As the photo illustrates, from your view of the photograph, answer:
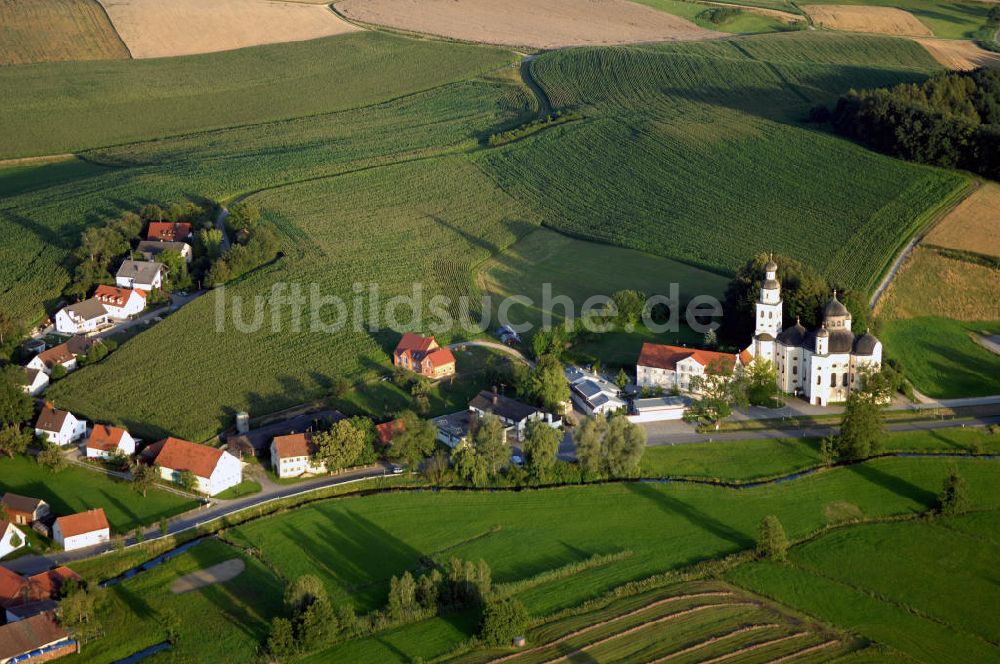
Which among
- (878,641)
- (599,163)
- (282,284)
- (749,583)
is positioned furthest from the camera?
(599,163)

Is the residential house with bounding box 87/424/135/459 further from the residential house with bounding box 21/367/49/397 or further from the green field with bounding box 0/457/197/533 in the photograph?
the residential house with bounding box 21/367/49/397

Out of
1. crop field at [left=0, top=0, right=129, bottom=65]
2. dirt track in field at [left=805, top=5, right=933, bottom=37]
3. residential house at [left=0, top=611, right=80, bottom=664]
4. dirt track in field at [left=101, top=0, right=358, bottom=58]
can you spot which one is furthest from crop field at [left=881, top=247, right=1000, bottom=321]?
crop field at [left=0, top=0, right=129, bottom=65]

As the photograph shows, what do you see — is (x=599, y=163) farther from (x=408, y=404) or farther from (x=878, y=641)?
(x=878, y=641)

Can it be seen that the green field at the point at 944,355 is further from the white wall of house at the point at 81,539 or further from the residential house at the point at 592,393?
the white wall of house at the point at 81,539

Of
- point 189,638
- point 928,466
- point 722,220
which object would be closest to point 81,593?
point 189,638

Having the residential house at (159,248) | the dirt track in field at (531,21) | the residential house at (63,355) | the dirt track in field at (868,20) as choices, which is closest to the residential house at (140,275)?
the residential house at (159,248)

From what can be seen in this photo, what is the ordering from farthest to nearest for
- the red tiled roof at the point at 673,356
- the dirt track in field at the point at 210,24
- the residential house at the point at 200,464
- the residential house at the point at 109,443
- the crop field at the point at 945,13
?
the crop field at the point at 945,13, the dirt track in field at the point at 210,24, the red tiled roof at the point at 673,356, the residential house at the point at 109,443, the residential house at the point at 200,464
